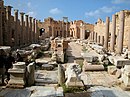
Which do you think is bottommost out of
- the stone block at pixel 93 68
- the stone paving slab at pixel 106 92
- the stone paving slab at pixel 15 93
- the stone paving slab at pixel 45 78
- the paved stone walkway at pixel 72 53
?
the stone paving slab at pixel 106 92

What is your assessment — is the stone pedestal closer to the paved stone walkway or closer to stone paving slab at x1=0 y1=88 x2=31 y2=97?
stone paving slab at x1=0 y1=88 x2=31 y2=97

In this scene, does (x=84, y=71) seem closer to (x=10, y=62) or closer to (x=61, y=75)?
(x=61, y=75)

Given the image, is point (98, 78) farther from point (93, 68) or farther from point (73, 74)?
point (73, 74)

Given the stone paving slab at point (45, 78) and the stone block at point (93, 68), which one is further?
the stone block at point (93, 68)

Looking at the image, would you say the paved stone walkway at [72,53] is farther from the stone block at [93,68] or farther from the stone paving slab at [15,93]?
the stone paving slab at [15,93]

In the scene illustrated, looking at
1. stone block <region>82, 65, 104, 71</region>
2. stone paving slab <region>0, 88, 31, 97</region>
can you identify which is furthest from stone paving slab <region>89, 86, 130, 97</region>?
stone block <region>82, 65, 104, 71</region>

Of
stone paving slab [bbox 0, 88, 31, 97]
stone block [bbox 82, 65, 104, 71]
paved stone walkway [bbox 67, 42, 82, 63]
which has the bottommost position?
stone paving slab [bbox 0, 88, 31, 97]

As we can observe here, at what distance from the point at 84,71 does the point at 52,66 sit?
1972 mm

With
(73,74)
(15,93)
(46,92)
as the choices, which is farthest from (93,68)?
(15,93)

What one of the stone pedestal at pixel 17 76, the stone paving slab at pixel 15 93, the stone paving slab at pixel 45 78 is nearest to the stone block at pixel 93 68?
the stone paving slab at pixel 45 78

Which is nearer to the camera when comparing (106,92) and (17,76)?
(106,92)

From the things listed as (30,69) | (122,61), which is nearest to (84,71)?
(122,61)

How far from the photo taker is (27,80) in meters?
6.73

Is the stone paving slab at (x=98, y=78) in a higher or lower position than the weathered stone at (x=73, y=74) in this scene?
lower
